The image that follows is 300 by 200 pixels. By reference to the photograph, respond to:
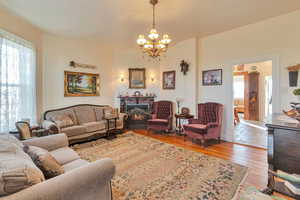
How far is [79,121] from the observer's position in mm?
4375

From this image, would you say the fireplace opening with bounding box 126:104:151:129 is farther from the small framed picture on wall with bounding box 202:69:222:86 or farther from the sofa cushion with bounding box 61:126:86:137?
the small framed picture on wall with bounding box 202:69:222:86

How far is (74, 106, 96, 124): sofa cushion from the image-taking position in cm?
445

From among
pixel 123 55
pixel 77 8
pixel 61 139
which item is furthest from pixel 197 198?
pixel 123 55

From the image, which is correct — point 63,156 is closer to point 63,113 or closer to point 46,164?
point 46,164

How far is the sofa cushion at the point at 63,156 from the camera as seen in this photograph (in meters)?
1.92

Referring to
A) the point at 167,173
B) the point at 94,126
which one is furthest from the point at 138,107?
the point at 167,173

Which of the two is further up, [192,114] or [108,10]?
[108,10]

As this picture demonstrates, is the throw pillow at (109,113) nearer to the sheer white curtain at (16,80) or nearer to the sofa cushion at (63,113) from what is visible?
the sofa cushion at (63,113)

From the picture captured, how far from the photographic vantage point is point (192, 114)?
15.6 feet

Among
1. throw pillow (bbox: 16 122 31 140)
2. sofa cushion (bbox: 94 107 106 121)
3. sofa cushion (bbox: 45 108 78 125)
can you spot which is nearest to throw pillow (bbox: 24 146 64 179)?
throw pillow (bbox: 16 122 31 140)

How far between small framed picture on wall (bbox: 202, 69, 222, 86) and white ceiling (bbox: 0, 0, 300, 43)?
1.15 meters

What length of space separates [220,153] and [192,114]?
5.50ft

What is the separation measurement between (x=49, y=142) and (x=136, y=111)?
3.58 meters

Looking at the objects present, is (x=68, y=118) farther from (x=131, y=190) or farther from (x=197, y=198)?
(x=197, y=198)
